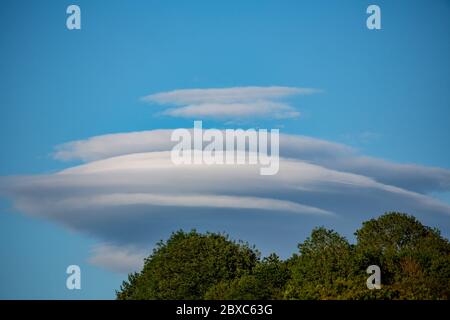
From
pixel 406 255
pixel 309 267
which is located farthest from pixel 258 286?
pixel 406 255

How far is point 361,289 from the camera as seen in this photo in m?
99.6

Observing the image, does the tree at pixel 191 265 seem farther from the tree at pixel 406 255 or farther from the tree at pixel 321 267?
the tree at pixel 406 255

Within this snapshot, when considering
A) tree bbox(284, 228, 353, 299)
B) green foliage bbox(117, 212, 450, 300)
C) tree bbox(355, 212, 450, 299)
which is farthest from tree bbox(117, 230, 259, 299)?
tree bbox(355, 212, 450, 299)

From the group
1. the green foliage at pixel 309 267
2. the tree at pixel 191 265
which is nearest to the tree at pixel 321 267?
the green foliage at pixel 309 267

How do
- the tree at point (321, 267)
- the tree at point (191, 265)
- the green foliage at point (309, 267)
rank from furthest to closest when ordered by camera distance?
the tree at point (191, 265) < the green foliage at point (309, 267) < the tree at point (321, 267)

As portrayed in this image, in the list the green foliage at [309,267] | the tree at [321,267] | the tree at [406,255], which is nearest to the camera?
the tree at [321,267]

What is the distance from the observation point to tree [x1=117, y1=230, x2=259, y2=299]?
12900 centimetres

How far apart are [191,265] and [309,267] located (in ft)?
67.5

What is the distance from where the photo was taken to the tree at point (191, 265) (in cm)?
12900
